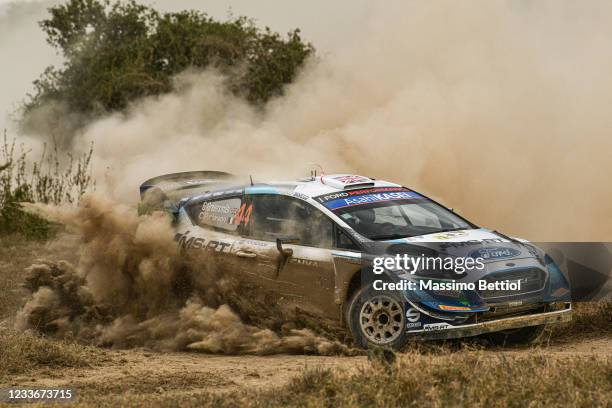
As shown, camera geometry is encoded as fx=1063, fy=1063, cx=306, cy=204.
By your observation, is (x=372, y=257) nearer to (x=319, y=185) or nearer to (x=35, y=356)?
(x=319, y=185)

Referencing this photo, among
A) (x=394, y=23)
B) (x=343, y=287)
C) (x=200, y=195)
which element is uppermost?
(x=394, y=23)

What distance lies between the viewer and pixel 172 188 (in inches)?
464

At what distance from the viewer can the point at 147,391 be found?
7633 mm

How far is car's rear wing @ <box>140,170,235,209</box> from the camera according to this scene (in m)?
11.6

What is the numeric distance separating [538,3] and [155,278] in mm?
12918

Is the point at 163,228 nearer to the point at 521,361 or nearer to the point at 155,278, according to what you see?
the point at 155,278

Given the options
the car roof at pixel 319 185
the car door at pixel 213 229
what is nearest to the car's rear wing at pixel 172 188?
the car door at pixel 213 229

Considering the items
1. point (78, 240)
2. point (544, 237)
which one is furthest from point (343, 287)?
point (544, 237)

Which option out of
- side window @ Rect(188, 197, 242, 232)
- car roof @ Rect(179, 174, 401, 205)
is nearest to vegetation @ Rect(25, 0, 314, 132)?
side window @ Rect(188, 197, 242, 232)

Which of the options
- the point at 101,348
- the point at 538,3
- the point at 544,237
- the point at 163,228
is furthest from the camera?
the point at 538,3

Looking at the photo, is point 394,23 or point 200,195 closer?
point 200,195

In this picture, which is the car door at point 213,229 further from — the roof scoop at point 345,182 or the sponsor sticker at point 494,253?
the sponsor sticker at point 494,253

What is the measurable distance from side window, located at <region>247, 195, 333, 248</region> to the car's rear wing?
1438 mm

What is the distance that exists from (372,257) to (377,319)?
536 mm
